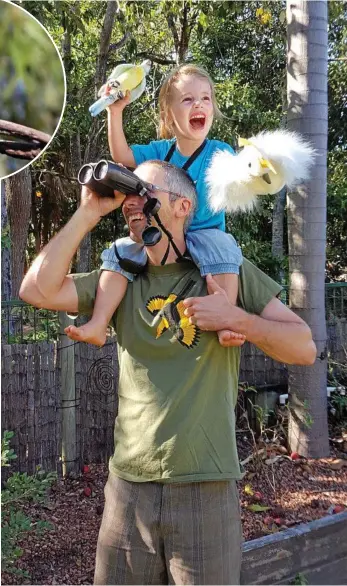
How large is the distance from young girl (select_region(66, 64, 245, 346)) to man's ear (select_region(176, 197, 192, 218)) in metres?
0.09

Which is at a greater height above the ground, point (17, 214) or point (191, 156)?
point (17, 214)

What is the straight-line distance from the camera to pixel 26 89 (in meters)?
1.88

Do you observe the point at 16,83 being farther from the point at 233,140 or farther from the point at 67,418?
the point at 233,140

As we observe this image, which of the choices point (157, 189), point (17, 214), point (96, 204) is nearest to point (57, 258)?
point (96, 204)

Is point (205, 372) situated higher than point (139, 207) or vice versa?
point (139, 207)

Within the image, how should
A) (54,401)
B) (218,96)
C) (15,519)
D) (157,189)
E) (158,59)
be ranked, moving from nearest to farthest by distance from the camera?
(157,189)
(15,519)
(54,401)
(158,59)
(218,96)

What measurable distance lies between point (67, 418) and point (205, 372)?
2.58m

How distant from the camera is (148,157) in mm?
2295

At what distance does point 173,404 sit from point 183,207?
562 millimetres

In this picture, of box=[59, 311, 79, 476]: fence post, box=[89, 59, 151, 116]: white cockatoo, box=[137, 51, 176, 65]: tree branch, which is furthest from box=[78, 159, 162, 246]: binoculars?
box=[137, 51, 176, 65]: tree branch

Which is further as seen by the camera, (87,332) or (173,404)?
(87,332)

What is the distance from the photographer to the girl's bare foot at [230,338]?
5.51 feet

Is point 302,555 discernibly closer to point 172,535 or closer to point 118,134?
point 172,535

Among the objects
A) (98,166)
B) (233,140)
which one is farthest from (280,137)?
(233,140)
